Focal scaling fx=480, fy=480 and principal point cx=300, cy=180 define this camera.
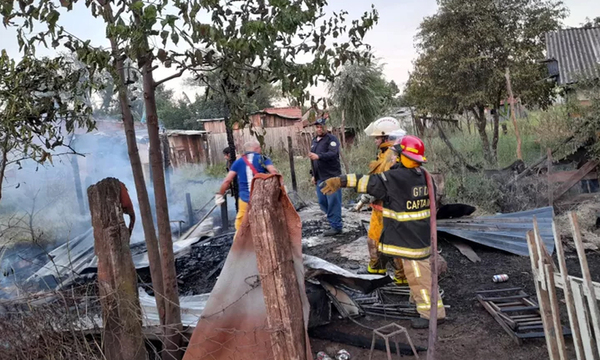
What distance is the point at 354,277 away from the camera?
417cm

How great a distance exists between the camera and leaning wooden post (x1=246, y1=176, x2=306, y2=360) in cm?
234

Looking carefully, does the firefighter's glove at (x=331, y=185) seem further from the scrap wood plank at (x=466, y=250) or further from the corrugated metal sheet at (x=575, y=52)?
the corrugated metal sheet at (x=575, y=52)

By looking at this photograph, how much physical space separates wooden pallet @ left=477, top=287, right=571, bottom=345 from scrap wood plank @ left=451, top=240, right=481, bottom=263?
3.42ft

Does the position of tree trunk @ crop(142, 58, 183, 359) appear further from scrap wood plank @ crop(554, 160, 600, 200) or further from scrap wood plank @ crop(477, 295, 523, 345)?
scrap wood plank @ crop(554, 160, 600, 200)

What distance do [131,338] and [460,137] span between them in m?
13.0

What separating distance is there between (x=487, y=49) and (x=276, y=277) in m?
11.3

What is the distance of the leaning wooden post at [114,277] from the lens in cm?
281

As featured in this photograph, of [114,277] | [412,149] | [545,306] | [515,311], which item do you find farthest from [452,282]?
[114,277]

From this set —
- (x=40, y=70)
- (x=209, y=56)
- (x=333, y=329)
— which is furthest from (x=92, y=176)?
(x=209, y=56)

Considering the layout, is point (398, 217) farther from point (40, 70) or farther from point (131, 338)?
point (40, 70)

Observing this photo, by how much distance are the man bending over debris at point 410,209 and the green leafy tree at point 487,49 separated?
784cm

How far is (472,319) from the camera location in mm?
4645

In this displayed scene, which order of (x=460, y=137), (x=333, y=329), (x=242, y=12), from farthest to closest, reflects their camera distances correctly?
(x=460, y=137), (x=333, y=329), (x=242, y=12)

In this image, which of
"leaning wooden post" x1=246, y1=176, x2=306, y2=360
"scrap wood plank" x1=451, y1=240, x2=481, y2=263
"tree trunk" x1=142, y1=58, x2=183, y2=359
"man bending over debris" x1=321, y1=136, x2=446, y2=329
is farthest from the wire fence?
"scrap wood plank" x1=451, y1=240, x2=481, y2=263
